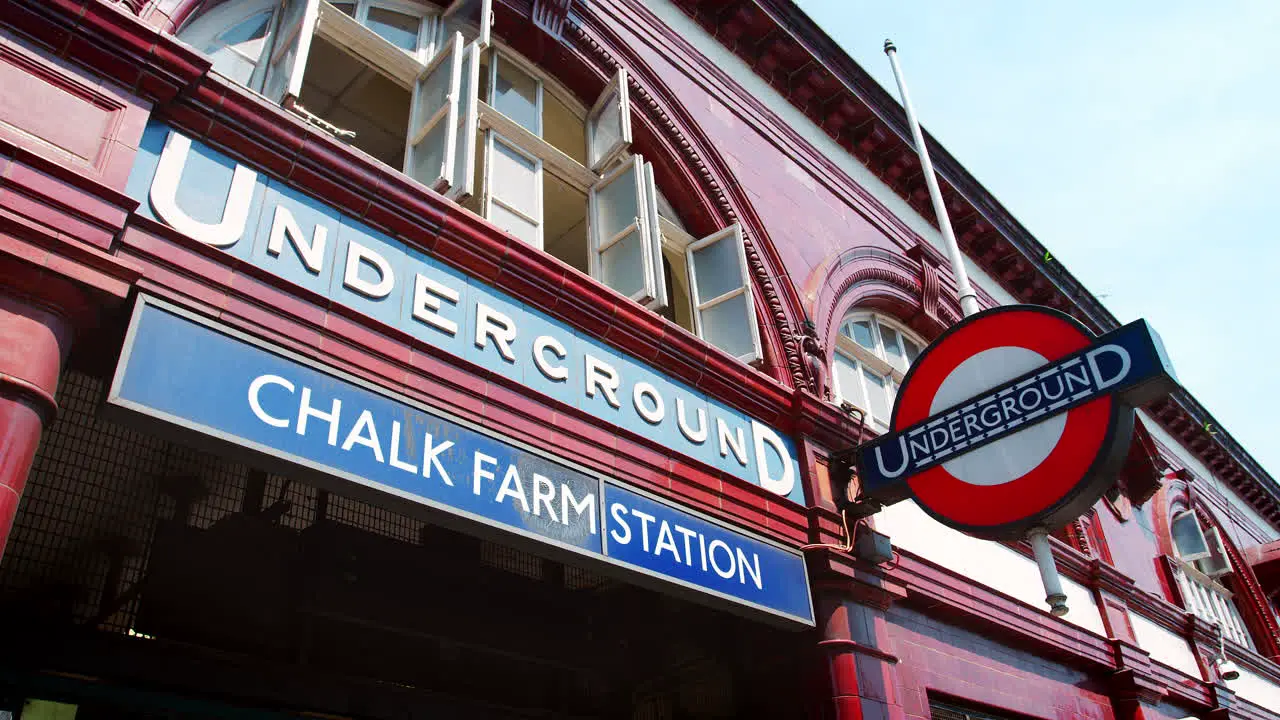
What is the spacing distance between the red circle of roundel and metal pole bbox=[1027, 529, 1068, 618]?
0.25 meters

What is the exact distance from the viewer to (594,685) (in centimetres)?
776

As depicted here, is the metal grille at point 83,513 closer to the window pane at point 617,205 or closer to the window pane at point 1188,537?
the window pane at point 617,205

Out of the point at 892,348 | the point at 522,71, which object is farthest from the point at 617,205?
the point at 892,348

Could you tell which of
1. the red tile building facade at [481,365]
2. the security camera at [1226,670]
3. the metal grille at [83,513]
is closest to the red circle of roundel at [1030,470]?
the red tile building facade at [481,365]

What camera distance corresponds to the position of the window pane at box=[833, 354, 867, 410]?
35.2 ft

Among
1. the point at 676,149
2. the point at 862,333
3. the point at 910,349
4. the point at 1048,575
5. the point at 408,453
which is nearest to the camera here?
the point at 408,453

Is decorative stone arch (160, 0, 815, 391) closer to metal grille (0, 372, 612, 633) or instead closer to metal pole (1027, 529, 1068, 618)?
metal pole (1027, 529, 1068, 618)

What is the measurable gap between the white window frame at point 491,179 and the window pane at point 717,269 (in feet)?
6.44

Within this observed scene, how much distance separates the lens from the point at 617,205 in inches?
332

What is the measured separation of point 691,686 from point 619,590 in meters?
1.02

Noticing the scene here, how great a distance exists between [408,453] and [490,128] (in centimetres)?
380

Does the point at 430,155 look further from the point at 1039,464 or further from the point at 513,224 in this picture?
the point at 1039,464

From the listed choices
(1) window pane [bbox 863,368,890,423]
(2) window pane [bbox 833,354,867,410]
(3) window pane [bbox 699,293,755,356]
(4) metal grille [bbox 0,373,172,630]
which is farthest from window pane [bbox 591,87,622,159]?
(4) metal grille [bbox 0,373,172,630]

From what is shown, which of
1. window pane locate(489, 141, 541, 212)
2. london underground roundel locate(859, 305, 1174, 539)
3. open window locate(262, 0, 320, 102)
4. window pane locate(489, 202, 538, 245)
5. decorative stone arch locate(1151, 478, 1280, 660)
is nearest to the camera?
open window locate(262, 0, 320, 102)
